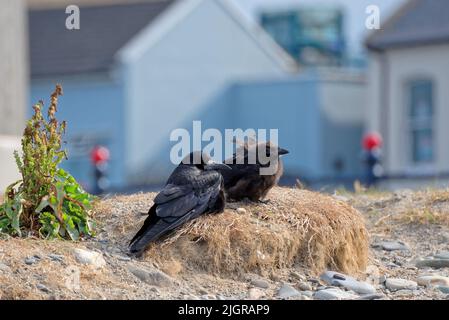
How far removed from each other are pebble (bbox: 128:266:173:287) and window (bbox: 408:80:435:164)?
23809 millimetres

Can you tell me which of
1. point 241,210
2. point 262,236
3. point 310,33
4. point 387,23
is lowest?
point 262,236

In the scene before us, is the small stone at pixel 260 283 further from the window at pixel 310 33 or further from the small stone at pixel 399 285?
the window at pixel 310 33

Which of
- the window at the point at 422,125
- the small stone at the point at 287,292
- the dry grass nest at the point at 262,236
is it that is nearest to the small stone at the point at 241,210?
the dry grass nest at the point at 262,236

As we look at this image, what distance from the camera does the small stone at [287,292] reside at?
774 centimetres

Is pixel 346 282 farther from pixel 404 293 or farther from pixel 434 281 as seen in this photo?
pixel 434 281

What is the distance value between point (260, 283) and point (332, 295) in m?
0.51

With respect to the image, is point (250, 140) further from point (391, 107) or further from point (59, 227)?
point (391, 107)

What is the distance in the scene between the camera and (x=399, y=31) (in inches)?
1243

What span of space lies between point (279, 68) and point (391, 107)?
14247 mm

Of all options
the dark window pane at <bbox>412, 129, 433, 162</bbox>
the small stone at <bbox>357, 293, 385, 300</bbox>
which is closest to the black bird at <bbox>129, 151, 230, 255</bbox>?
the small stone at <bbox>357, 293, 385, 300</bbox>

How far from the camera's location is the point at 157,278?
7703mm

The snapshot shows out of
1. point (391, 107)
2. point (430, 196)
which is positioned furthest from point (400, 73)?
point (430, 196)

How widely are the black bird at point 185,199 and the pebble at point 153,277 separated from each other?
0.80ft

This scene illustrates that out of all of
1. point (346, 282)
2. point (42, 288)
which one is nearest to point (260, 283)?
point (346, 282)
